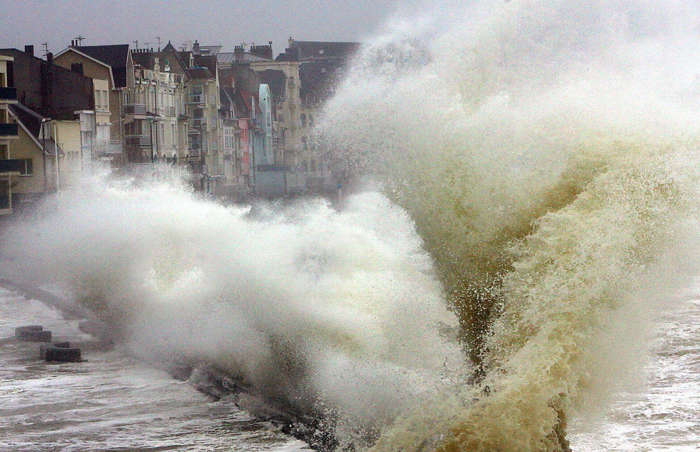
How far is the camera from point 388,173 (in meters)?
16.5

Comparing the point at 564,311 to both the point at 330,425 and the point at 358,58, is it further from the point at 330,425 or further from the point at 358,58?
the point at 358,58

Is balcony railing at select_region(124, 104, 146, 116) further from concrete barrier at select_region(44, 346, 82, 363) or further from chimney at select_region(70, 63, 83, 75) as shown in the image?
concrete barrier at select_region(44, 346, 82, 363)

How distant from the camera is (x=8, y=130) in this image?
55969 millimetres

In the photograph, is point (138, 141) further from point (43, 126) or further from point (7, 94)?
point (7, 94)

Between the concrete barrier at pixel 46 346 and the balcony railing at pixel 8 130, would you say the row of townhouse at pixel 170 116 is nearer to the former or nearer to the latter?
the balcony railing at pixel 8 130

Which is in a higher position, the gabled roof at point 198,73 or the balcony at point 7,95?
the gabled roof at point 198,73

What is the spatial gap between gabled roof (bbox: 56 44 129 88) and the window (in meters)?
16.5

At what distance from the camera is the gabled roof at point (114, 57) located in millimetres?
75875

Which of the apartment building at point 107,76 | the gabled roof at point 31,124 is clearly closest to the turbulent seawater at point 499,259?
the gabled roof at point 31,124

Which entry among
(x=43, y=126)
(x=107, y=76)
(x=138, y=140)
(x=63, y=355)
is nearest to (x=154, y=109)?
(x=138, y=140)

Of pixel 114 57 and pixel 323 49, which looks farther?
pixel 323 49

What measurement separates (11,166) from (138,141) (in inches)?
860

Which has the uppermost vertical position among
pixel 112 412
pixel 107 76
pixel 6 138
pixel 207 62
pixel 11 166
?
pixel 207 62

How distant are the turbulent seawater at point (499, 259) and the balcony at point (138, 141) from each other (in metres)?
53.3
